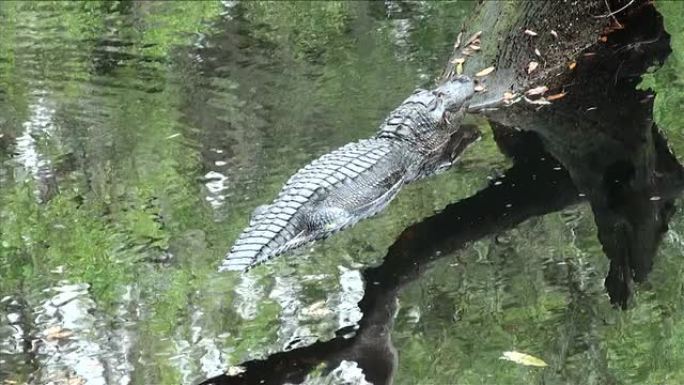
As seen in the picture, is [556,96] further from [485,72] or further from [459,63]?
[459,63]

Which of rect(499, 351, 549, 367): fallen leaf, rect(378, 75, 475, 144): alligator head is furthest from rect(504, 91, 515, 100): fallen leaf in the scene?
rect(499, 351, 549, 367): fallen leaf

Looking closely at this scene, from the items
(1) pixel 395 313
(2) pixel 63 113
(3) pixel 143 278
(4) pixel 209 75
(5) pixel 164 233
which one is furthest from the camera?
(4) pixel 209 75

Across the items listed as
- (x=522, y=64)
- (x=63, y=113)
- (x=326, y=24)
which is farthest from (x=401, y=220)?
(x=326, y=24)

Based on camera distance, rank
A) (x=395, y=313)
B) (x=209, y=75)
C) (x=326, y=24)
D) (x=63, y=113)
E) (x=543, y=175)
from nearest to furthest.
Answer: (x=395, y=313) → (x=543, y=175) → (x=63, y=113) → (x=209, y=75) → (x=326, y=24)

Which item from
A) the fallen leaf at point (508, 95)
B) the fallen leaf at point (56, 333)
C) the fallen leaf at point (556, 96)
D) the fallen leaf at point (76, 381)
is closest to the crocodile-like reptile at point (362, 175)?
the fallen leaf at point (508, 95)

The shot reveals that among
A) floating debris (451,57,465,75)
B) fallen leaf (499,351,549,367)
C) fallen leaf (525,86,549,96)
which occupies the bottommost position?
fallen leaf (525,86,549,96)

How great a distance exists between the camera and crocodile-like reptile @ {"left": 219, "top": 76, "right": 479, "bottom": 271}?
5594mm

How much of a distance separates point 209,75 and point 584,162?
4066 millimetres

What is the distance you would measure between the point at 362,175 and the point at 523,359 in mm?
2085

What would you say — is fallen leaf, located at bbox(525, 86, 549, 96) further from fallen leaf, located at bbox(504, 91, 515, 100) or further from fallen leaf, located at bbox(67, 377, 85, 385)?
fallen leaf, located at bbox(67, 377, 85, 385)

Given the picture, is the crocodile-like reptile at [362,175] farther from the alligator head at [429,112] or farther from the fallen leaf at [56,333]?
the fallen leaf at [56,333]

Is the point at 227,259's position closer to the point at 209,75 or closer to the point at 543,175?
the point at 543,175

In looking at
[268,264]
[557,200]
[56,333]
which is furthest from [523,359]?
[56,333]

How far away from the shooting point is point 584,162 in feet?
22.7
